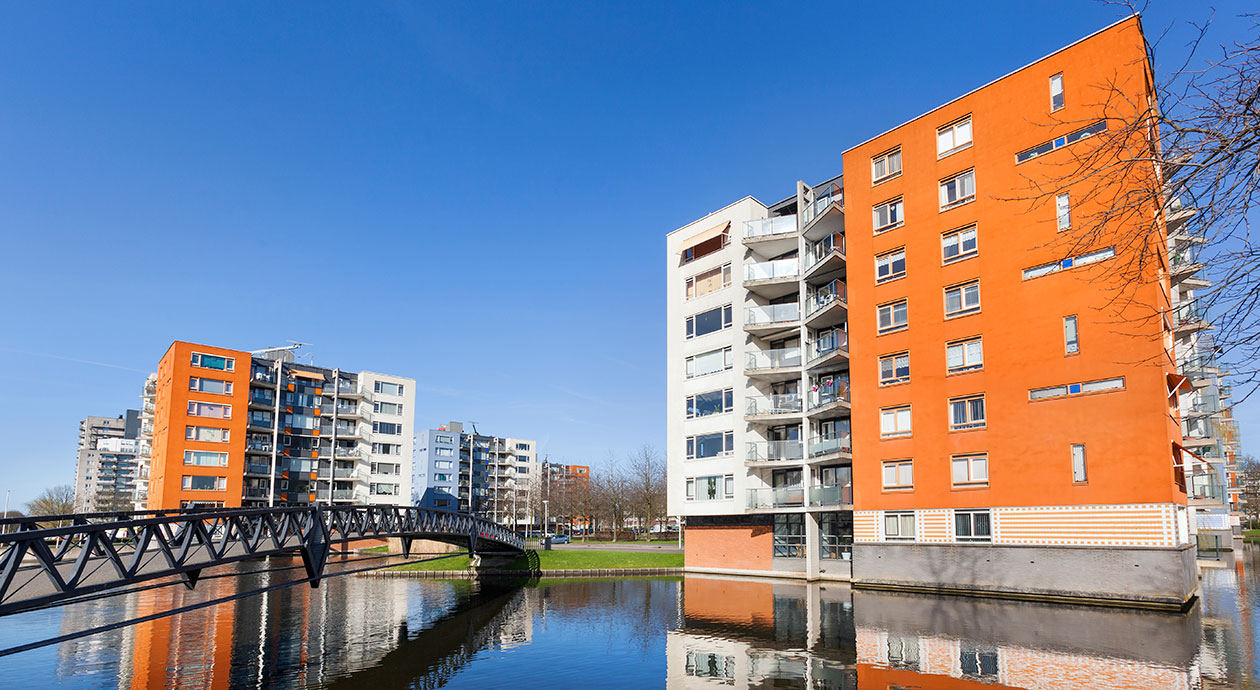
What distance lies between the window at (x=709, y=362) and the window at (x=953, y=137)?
1636 centimetres

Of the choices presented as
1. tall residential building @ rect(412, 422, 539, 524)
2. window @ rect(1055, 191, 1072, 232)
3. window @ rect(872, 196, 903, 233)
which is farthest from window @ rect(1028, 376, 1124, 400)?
tall residential building @ rect(412, 422, 539, 524)

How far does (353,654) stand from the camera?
2339cm

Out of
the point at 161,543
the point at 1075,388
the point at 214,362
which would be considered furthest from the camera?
the point at 214,362

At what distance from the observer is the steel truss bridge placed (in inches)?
599

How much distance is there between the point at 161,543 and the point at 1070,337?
33.3 metres

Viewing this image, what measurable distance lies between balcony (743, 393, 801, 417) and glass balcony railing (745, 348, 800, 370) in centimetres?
178

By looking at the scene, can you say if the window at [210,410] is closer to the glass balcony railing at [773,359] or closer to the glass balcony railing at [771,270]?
the glass balcony railing at [773,359]

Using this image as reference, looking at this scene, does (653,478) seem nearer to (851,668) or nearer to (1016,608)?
(1016,608)

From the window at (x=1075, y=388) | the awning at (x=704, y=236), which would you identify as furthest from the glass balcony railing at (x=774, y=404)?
the window at (x=1075, y=388)

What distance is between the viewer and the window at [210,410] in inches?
2899

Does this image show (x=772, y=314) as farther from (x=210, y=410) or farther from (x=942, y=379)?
(x=210, y=410)

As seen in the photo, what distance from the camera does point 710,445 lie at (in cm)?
4850

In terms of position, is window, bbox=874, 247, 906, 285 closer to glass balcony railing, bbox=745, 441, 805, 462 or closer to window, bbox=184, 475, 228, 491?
glass balcony railing, bbox=745, 441, 805, 462

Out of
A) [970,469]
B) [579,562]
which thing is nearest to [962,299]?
[970,469]
